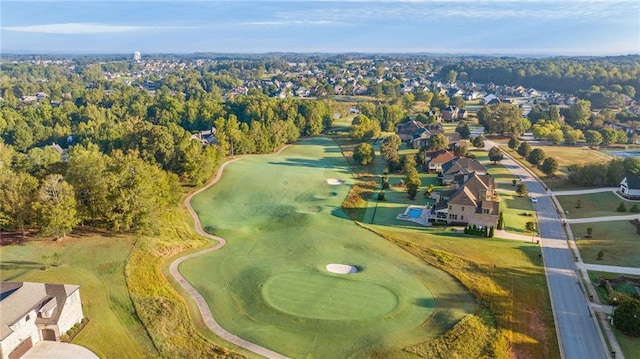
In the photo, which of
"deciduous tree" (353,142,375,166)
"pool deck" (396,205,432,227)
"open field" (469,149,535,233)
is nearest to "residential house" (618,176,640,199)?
"open field" (469,149,535,233)

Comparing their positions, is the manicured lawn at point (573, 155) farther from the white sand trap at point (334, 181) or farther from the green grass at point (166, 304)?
the green grass at point (166, 304)

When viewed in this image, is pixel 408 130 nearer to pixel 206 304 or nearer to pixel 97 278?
pixel 206 304

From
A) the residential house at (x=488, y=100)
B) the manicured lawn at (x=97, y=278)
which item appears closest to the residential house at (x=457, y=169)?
the manicured lawn at (x=97, y=278)

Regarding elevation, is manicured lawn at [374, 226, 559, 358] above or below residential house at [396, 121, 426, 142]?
below

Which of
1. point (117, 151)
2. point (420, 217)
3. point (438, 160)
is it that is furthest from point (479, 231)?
point (117, 151)

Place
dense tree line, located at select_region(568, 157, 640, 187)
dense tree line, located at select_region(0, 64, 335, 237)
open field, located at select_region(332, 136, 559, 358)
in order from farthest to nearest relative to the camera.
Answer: dense tree line, located at select_region(568, 157, 640, 187) → dense tree line, located at select_region(0, 64, 335, 237) → open field, located at select_region(332, 136, 559, 358)

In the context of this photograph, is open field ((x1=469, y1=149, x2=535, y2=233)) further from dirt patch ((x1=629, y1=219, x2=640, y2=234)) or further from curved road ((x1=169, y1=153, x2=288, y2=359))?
curved road ((x1=169, y1=153, x2=288, y2=359))

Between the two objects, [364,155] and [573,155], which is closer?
[364,155]
